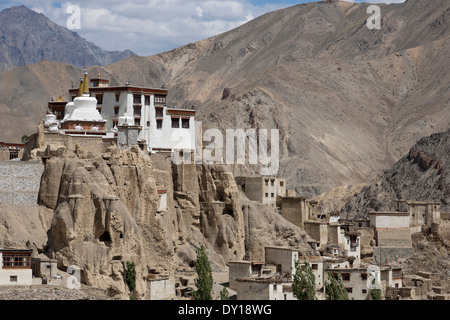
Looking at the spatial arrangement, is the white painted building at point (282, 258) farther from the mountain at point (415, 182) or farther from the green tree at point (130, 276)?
the mountain at point (415, 182)

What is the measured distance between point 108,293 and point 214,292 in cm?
860

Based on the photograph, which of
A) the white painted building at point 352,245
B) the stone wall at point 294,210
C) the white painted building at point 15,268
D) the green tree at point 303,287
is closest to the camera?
the white painted building at point 15,268

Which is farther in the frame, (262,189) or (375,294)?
(262,189)

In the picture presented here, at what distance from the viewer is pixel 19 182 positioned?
74.8 m

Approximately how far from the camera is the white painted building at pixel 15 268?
2422 inches

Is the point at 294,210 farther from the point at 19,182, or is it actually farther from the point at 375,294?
the point at 19,182

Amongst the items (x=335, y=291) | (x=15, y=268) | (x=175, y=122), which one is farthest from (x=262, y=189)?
(x=15, y=268)

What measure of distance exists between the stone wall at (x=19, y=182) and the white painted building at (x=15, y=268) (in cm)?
1124

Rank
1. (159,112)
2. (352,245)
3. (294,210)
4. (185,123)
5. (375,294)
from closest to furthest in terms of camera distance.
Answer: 1. (375,294)
2. (159,112)
3. (185,123)
4. (294,210)
5. (352,245)

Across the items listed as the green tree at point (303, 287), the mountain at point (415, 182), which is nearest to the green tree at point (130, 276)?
the green tree at point (303, 287)

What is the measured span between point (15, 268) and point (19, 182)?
13459 mm

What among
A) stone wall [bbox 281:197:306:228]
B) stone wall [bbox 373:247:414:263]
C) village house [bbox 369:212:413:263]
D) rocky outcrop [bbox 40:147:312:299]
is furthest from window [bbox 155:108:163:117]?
village house [bbox 369:212:413:263]

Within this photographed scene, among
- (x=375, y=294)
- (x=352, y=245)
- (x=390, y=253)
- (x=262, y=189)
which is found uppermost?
(x=262, y=189)
